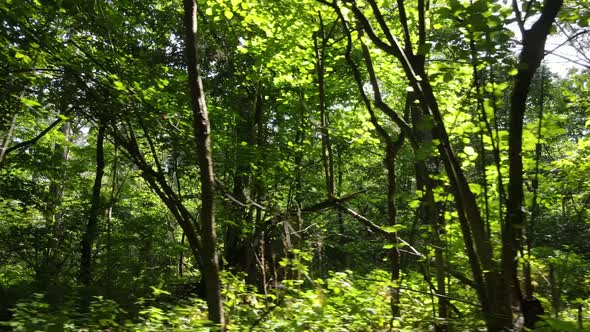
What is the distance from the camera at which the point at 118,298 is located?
693cm

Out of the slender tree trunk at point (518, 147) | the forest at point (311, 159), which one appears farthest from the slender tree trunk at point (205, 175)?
the slender tree trunk at point (518, 147)

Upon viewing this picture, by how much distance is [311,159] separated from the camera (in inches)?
355

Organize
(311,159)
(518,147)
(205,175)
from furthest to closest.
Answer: (311,159), (205,175), (518,147)

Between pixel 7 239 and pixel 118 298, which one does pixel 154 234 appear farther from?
pixel 118 298

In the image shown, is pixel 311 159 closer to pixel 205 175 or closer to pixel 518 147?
pixel 205 175

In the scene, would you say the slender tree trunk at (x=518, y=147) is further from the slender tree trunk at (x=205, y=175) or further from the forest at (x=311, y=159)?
the slender tree trunk at (x=205, y=175)

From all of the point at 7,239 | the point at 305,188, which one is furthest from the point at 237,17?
the point at 7,239

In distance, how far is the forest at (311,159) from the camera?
2354 mm

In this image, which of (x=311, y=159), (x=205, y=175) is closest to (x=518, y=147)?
(x=205, y=175)

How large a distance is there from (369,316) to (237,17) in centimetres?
626

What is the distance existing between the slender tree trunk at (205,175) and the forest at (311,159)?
12 millimetres

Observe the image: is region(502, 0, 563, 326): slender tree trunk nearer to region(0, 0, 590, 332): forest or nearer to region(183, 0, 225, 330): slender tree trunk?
region(0, 0, 590, 332): forest

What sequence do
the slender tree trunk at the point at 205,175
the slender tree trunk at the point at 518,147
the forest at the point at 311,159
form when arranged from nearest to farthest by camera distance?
the slender tree trunk at the point at 518,147 → the forest at the point at 311,159 → the slender tree trunk at the point at 205,175

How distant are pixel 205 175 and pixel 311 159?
5.55 meters
